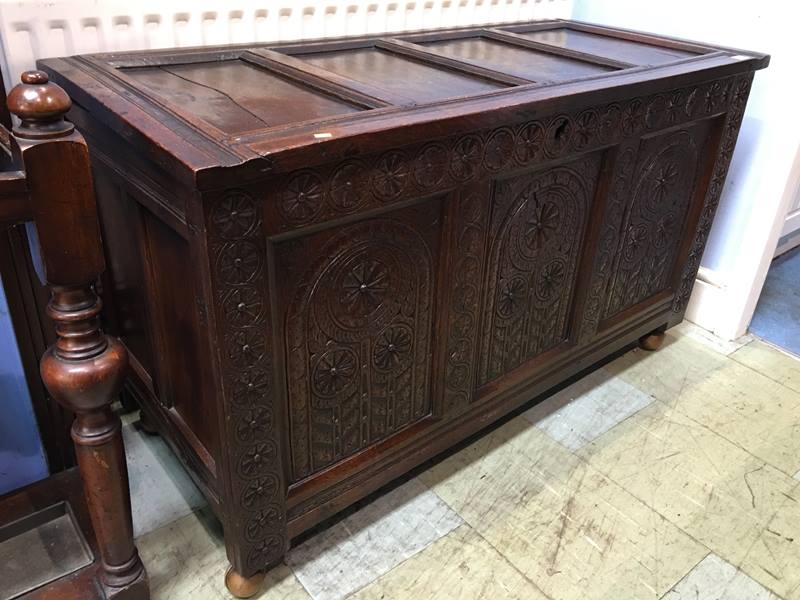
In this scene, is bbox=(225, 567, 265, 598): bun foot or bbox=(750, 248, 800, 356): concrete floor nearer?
bbox=(225, 567, 265, 598): bun foot

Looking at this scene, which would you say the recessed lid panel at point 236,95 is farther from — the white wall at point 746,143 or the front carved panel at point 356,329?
the white wall at point 746,143

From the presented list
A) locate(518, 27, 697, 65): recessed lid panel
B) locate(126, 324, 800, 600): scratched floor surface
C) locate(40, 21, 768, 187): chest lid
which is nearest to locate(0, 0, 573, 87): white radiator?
locate(40, 21, 768, 187): chest lid

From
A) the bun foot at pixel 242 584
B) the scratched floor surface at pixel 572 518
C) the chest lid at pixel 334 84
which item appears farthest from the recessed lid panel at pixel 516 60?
the bun foot at pixel 242 584

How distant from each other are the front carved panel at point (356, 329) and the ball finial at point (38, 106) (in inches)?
13.5

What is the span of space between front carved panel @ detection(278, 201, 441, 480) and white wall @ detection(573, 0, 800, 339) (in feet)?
4.00

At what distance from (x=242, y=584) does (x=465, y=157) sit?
2.79 feet

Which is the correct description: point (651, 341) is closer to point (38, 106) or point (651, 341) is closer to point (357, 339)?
point (357, 339)

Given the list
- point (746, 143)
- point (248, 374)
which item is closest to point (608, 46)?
point (746, 143)

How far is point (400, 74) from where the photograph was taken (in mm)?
1389

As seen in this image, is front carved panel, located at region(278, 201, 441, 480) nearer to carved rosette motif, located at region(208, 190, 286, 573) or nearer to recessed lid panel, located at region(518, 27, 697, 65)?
carved rosette motif, located at region(208, 190, 286, 573)

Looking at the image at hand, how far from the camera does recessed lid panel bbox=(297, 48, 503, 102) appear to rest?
1.27m

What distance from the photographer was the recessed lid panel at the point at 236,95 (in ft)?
3.53

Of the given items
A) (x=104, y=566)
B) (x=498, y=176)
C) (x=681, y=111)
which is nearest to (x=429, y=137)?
(x=498, y=176)

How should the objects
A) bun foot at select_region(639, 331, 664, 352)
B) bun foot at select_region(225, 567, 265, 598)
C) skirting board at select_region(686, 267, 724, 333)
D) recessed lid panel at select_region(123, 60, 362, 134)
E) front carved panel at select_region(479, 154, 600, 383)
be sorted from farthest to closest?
skirting board at select_region(686, 267, 724, 333) → bun foot at select_region(639, 331, 664, 352) → front carved panel at select_region(479, 154, 600, 383) → bun foot at select_region(225, 567, 265, 598) → recessed lid panel at select_region(123, 60, 362, 134)
